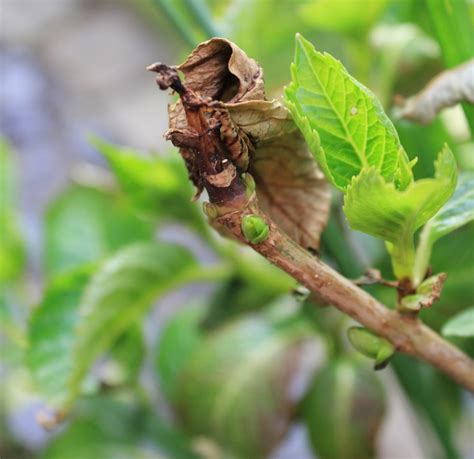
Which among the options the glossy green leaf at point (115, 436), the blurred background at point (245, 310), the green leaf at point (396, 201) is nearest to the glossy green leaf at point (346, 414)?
the blurred background at point (245, 310)

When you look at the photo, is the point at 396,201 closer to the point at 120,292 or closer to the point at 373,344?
the point at 373,344

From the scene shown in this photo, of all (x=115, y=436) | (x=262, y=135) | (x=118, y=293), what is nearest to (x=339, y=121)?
(x=262, y=135)

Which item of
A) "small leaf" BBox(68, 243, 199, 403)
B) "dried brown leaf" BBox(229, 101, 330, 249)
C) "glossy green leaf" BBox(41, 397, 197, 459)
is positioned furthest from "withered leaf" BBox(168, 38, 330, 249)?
"glossy green leaf" BBox(41, 397, 197, 459)

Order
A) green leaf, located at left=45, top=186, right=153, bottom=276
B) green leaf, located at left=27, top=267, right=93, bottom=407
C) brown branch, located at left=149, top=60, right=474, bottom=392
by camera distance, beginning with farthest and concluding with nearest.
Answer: green leaf, located at left=45, top=186, right=153, bottom=276, green leaf, located at left=27, top=267, right=93, bottom=407, brown branch, located at left=149, top=60, right=474, bottom=392

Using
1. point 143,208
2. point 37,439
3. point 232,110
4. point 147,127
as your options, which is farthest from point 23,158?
point 232,110

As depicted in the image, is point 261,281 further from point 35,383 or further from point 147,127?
point 147,127

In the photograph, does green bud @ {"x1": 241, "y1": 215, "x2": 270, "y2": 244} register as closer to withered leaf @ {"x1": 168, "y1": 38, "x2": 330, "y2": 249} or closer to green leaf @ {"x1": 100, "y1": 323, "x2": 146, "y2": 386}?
withered leaf @ {"x1": 168, "y1": 38, "x2": 330, "y2": 249}
